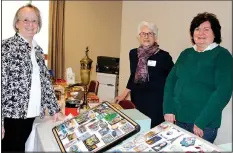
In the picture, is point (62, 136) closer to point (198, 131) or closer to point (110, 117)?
point (110, 117)

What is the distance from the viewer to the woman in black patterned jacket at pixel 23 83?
1.19m

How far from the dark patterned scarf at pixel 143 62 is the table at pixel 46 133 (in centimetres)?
70

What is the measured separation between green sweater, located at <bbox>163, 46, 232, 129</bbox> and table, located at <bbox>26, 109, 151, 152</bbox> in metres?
0.30

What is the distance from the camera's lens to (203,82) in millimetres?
1296

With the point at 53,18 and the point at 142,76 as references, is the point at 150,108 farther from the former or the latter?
the point at 53,18

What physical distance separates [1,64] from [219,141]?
1.41m

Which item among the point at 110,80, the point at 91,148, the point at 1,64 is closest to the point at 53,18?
the point at 110,80

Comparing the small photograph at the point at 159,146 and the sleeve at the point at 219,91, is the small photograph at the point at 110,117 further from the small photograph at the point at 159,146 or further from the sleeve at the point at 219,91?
the sleeve at the point at 219,91

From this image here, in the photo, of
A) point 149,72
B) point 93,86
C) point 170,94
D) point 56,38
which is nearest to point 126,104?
point 149,72

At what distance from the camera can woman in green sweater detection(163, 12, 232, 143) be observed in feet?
3.99

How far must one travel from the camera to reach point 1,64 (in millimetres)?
1147

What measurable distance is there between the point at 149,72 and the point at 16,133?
1.10m

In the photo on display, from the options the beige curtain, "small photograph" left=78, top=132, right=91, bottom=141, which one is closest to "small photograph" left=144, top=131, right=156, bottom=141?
"small photograph" left=78, top=132, right=91, bottom=141

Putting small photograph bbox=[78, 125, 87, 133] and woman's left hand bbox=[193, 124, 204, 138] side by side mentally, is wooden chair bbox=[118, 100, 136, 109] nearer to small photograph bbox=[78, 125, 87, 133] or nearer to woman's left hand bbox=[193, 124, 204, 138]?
woman's left hand bbox=[193, 124, 204, 138]
